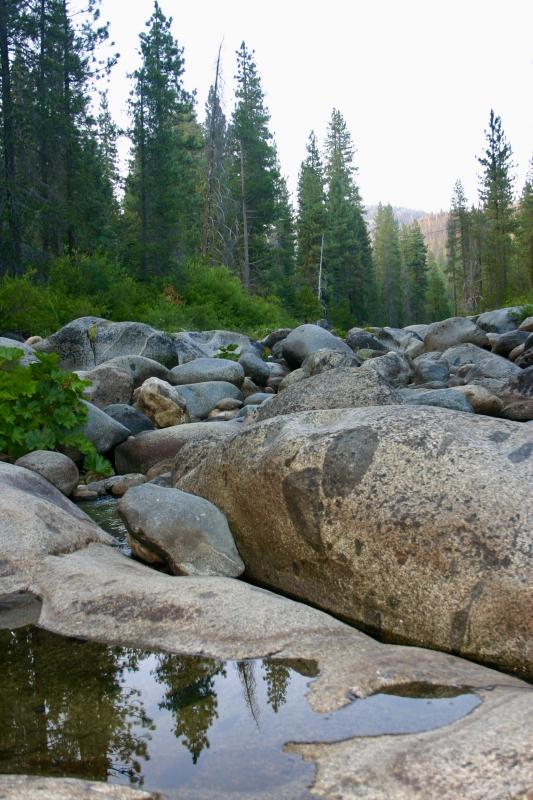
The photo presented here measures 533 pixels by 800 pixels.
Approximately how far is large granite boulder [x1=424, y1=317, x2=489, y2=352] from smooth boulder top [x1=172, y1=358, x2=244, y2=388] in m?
8.27

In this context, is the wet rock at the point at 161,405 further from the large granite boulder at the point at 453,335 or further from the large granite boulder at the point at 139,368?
the large granite boulder at the point at 453,335

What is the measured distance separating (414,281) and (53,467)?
273ft

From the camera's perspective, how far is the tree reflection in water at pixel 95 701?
2.13 metres

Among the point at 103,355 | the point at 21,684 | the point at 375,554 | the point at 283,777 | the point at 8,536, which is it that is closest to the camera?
the point at 283,777

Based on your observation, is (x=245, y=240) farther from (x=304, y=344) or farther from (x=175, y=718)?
(x=175, y=718)

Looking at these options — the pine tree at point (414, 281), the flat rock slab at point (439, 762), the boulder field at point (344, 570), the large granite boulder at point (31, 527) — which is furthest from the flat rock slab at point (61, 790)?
the pine tree at point (414, 281)

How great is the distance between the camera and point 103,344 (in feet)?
47.0

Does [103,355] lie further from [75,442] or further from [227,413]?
[75,442]

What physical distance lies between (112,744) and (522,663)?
5.63 ft

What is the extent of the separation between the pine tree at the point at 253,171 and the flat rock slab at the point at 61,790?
4166 centimetres

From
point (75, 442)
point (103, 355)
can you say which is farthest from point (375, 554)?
point (103, 355)

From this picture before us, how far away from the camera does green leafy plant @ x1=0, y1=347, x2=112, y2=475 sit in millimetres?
6551

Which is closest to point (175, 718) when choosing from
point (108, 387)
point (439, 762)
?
point (439, 762)

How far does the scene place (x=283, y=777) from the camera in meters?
2.01
